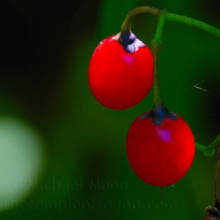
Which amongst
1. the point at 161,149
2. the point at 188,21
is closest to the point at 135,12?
the point at 188,21

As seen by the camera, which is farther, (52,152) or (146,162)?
(52,152)

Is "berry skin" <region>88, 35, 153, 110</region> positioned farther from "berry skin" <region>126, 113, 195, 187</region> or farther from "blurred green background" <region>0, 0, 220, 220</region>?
"blurred green background" <region>0, 0, 220, 220</region>

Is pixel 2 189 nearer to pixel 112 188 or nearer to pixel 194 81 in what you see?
pixel 112 188

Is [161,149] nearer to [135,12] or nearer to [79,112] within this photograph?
[135,12]

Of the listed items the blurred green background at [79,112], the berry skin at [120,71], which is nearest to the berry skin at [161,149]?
the berry skin at [120,71]

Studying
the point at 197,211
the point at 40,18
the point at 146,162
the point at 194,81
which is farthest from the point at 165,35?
the point at 146,162

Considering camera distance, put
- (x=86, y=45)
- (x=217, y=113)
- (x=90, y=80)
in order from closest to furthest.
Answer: (x=90, y=80) → (x=217, y=113) → (x=86, y=45)
